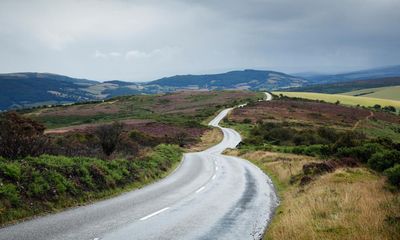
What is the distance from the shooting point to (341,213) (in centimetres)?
1288

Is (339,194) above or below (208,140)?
above

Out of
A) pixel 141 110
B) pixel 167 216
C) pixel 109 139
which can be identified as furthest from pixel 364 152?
pixel 141 110

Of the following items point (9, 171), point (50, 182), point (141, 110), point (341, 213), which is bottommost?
point (141, 110)

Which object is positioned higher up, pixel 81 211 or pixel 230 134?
pixel 81 211

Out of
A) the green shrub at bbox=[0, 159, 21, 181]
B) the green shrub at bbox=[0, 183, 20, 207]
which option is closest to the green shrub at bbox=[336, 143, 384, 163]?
the green shrub at bbox=[0, 159, 21, 181]

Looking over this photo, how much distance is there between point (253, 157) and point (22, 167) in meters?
33.8

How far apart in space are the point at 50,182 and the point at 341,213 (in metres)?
10.7

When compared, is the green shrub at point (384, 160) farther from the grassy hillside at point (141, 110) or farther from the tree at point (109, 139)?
the grassy hillside at point (141, 110)

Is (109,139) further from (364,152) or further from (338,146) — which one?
(338,146)

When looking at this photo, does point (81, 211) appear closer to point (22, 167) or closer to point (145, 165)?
point (22, 167)

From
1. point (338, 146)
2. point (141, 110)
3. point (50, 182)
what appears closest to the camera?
point (50, 182)

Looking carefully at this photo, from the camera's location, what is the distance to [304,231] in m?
11.0

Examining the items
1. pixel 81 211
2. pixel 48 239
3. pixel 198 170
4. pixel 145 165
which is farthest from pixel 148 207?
pixel 198 170

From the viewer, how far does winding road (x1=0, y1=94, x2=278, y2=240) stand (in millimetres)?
11562
